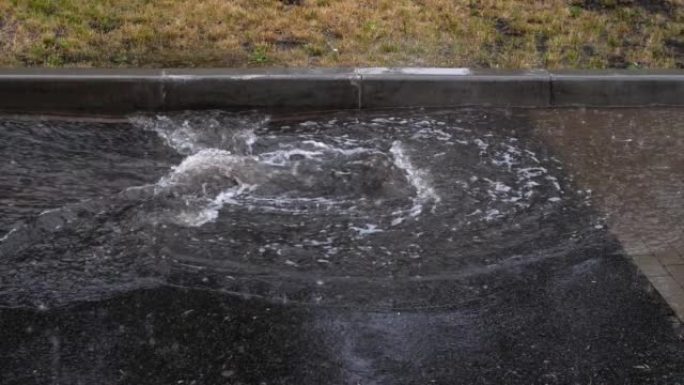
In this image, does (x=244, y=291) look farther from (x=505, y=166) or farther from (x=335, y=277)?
(x=505, y=166)

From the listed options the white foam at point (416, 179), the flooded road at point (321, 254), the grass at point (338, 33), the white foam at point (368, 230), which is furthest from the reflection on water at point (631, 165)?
the white foam at point (368, 230)

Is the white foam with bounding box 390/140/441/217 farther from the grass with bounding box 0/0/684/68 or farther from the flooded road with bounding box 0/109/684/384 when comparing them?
the grass with bounding box 0/0/684/68

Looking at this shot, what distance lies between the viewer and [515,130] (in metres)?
6.08

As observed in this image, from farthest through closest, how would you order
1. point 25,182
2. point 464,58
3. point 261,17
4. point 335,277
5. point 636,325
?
point 261,17, point 464,58, point 25,182, point 335,277, point 636,325

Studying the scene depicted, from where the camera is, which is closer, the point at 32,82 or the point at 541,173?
the point at 541,173

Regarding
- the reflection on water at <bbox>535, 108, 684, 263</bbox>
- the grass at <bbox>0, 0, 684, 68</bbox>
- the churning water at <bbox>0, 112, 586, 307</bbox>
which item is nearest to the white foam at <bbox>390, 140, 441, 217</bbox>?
the churning water at <bbox>0, 112, 586, 307</bbox>

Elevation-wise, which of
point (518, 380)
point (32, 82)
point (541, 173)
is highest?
point (32, 82)

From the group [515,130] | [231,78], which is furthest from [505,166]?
[231,78]

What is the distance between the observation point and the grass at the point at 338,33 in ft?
21.9

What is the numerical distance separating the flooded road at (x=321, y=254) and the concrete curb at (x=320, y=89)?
18 centimetres

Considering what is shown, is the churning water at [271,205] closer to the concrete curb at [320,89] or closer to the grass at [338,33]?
the concrete curb at [320,89]

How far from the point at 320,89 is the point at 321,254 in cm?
210

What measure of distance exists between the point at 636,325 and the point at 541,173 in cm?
→ 171

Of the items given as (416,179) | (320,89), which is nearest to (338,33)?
(320,89)
